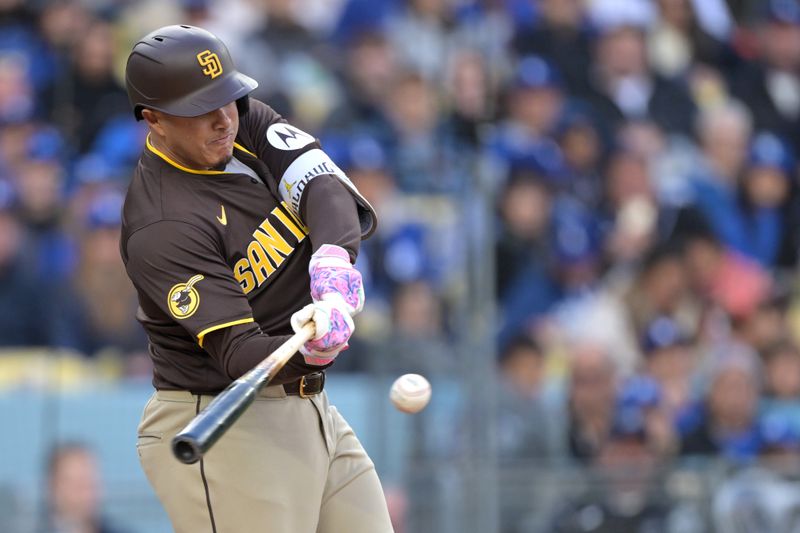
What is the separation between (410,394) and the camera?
3104 mm

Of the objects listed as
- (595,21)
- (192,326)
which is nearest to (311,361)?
(192,326)

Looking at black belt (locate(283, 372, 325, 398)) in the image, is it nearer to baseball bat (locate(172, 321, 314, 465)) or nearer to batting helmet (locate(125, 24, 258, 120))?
baseball bat (locate(172, 321, 314, 465))

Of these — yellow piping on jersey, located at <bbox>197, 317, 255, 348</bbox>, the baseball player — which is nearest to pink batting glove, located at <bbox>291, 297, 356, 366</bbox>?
the baseball player

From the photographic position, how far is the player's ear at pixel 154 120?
115 inches

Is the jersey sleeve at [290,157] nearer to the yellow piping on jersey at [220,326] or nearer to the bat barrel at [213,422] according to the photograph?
the yellow piping on jersey at [220,326]

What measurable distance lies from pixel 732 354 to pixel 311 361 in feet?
15.5

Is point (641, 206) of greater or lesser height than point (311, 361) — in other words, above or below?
below

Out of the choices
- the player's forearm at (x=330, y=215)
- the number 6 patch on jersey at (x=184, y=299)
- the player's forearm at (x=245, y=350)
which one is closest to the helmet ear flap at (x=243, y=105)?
the player's forearm at (x=330, y=215)

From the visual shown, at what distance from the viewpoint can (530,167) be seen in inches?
283

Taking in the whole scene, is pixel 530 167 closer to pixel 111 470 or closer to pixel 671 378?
pixel 671 378

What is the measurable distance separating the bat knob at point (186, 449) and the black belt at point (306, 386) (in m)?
0.60

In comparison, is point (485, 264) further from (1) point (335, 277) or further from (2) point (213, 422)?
(2) point (213, 422)

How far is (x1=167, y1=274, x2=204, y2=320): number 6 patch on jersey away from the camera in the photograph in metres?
2.79

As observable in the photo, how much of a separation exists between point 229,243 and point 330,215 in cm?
25
